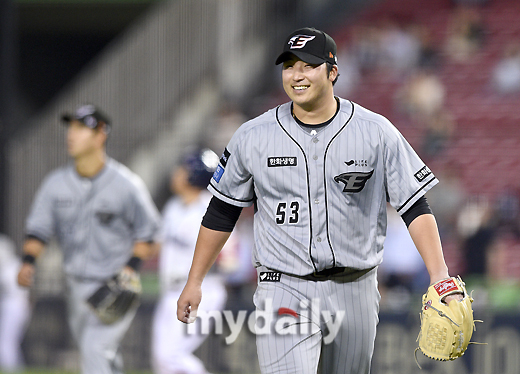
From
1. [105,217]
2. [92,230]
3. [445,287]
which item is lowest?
[445,287]

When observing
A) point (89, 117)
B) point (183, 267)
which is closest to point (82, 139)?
point (89, 117)

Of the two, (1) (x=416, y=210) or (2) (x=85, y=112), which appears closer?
(1) (x=416, y=210)

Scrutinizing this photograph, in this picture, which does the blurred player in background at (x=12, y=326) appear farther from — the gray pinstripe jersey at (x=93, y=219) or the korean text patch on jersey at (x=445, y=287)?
the korean text patch on jersey at (x=445, y=287)

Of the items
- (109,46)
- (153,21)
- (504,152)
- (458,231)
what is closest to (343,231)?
(458,231)

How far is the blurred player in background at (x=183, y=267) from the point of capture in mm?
7691

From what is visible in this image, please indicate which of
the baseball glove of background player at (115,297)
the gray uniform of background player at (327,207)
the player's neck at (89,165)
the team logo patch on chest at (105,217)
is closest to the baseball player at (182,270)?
the team logo patch on chest at (105,217)

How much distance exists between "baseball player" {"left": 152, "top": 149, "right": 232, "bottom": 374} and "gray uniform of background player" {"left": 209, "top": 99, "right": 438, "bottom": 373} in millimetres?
3512

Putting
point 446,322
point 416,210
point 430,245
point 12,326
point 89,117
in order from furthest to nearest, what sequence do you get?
point 12,326 < point 89,117 < point 416,210 < point 430,245 < point 446,322

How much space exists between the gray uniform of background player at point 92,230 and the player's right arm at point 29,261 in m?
0.08

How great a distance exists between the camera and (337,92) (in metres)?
15.5

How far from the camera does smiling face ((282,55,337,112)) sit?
4.08 metres

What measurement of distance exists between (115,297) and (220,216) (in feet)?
8.94

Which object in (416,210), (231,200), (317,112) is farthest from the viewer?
(231,200)

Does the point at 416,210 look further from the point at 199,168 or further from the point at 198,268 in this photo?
the point at 199,168
